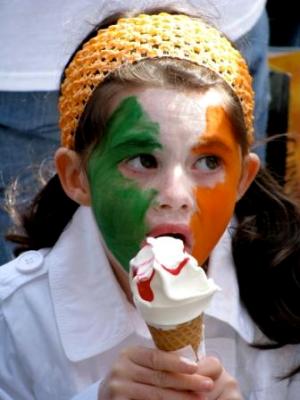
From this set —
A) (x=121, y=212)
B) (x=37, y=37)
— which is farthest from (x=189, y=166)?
(x=37, y=37)

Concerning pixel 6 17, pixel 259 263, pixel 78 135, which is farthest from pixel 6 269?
pixel 6 17

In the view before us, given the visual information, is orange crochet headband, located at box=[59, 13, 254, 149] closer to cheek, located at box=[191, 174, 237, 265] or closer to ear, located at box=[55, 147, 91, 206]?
ear, located at box=[55, 147, 91, 206]

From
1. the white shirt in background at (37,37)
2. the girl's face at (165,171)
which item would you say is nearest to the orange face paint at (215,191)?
the girl's face at (165,171)

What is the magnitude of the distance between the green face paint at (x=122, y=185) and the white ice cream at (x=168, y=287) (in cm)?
19

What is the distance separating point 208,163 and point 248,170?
0.19 m

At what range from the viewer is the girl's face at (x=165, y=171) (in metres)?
1.99

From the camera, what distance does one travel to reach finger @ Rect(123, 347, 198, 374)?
179 centimetres

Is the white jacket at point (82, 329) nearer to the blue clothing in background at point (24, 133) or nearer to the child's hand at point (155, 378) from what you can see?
the child's hand at point (155, 378)

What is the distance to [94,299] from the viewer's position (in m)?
2.26

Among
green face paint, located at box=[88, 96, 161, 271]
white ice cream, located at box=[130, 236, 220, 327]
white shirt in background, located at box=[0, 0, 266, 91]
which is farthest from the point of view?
white shirt in background, located at box=[0, 0, 266, 91]

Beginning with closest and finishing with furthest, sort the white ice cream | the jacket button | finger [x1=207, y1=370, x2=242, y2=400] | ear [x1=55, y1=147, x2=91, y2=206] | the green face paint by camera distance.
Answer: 1. the white ice cream
2. finger [x1=207, y1=370, x2=242, y2=400]
3. the green face paint
4. ear [x1=55, y1=147, x2=91, y2=206]
5. the jacket button

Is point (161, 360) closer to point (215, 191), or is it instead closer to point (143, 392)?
point (143, 392)

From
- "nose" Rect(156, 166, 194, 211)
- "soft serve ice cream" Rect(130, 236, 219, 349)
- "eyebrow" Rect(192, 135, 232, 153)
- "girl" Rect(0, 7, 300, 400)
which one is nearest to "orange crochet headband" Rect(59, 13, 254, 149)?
"girl" Rect(0, 7, 300, 400)

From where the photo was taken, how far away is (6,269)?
7.67 ft
